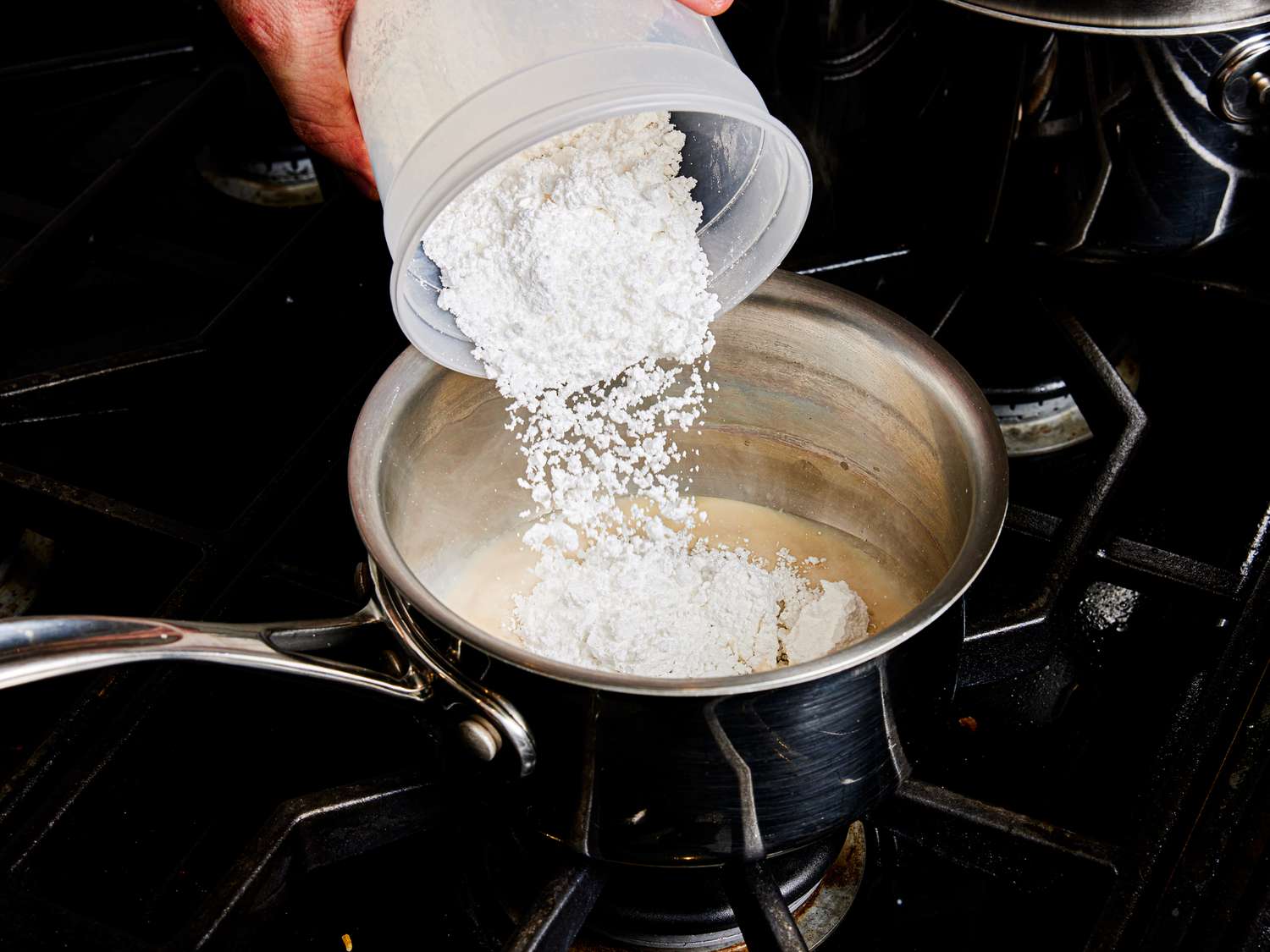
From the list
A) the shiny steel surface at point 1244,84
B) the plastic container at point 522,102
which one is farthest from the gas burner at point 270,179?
the shiny steel surface at point 1244,84

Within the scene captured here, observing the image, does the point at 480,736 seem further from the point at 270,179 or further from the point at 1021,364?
the point at 270,179

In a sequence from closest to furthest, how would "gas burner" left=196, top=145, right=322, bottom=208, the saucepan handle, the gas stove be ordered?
the saucepan handle → the gas stove → "gas burner" left=196, top=145, right=322, bottom=208

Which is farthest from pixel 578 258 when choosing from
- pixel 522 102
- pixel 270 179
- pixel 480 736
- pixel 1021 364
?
pixel 270 179

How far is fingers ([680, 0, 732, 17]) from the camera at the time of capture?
495mm

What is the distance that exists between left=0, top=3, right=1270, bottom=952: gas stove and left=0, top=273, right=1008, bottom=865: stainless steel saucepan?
3cm

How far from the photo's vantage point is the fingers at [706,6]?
0.50m

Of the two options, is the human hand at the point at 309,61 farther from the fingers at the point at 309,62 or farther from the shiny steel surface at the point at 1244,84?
the shiny steel surface at the point at 1244,84

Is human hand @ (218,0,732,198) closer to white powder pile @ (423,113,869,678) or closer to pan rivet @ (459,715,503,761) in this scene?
white powder pile @ (423,113,869,678)

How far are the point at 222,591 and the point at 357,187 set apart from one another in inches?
10.2

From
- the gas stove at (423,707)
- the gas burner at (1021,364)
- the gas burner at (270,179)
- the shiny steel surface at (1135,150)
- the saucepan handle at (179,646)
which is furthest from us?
the gas burner at (270,179)

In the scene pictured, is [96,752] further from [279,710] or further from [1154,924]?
[1154,924]

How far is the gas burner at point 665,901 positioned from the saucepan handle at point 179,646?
113mm

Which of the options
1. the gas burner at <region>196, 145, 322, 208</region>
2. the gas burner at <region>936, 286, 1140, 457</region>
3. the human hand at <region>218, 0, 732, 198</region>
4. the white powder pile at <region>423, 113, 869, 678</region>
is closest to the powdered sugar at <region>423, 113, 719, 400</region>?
the white powder pile at <region>423, 113, 869, 678</region>

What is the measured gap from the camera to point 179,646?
40cm
